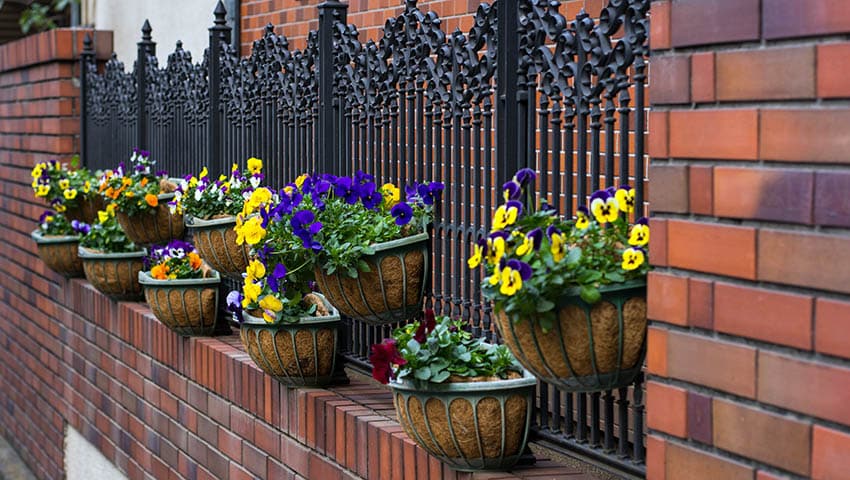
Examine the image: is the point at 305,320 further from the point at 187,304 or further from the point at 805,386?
the point at 805,386

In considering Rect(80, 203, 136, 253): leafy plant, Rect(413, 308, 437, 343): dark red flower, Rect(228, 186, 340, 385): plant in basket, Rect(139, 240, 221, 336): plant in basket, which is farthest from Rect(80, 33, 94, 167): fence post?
Rect(413, 308, 437, 343): dark red flower

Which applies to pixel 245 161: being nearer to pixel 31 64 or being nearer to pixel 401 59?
pixel 401 59

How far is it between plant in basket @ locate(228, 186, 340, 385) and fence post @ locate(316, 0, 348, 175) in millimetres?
359

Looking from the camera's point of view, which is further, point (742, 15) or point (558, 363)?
point (558, 363)

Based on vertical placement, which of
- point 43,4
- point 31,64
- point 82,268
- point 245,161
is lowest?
point 82,268

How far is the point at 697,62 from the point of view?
221 centimetres

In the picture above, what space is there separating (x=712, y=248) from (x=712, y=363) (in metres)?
0.19

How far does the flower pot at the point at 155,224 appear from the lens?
5.84 meters

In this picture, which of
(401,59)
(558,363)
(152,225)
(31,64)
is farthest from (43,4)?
(558,363)

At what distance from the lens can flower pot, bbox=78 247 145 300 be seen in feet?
19.8

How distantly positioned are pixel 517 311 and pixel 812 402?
0.71 m

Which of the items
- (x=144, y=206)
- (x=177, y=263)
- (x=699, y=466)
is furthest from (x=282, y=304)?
(x=144, y=206)

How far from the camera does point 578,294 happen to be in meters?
2.55

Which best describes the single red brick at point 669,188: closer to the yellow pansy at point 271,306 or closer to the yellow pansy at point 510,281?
the yellow pansy at point 510,281
